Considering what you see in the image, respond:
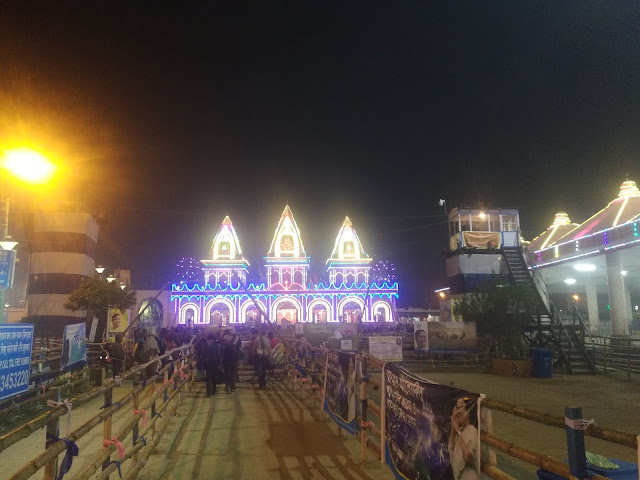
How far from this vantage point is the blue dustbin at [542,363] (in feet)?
57.9

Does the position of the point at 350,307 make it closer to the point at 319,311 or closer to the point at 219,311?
the point at 319,311

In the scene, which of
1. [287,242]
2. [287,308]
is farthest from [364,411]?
[287,242]

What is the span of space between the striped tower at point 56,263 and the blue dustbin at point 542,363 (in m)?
33.0

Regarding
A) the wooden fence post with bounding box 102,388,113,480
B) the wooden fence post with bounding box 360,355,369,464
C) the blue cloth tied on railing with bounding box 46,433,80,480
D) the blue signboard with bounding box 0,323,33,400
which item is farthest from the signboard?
the blue cloth tied on railing with bounding box 46,433,80,480

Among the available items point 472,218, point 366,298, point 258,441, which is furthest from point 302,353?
point 366,298

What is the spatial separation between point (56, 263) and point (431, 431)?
40.0 m

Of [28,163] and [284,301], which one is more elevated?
[28,163]

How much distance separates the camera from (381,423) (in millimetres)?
6086

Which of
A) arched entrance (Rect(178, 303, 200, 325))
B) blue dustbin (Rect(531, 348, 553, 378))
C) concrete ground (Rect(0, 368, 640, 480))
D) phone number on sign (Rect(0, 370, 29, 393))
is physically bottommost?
concrete ground (Rect(0, 368, 640, 480))

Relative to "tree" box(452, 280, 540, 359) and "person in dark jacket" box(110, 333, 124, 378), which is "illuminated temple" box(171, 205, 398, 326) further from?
"person in dark jacket" box(110, 333, 124, 378)

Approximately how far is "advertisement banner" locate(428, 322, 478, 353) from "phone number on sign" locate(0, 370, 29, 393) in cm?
1664

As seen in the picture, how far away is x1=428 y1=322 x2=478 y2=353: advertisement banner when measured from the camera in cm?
2066

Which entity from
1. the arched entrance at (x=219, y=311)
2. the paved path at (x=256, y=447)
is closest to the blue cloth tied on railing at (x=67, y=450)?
the paved path at (x=256, y=447)

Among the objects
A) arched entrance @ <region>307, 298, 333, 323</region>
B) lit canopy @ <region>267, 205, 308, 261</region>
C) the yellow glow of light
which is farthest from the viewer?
lit canopy @ <region>267, 205, 308, 261</region>
